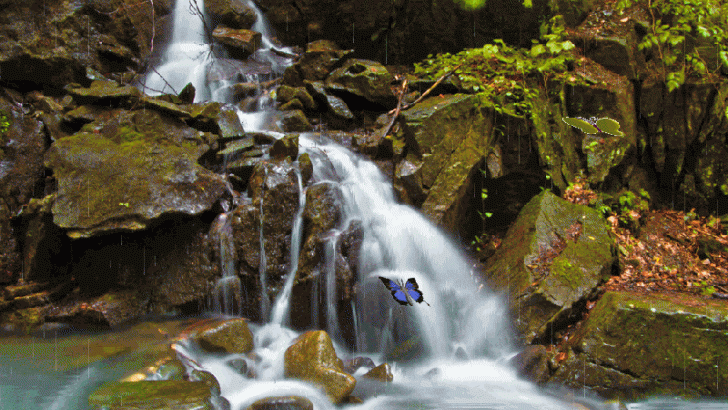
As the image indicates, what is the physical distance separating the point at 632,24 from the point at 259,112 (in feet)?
22.7

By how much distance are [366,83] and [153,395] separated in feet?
19.3

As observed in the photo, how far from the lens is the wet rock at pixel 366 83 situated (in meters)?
7.29

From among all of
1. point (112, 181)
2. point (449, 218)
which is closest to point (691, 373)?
point (449, 218)

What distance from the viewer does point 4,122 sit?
18.4 ft

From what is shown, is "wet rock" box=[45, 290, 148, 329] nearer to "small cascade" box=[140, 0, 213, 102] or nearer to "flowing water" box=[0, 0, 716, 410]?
"flowing water" box=[0, 0, 716, 410]

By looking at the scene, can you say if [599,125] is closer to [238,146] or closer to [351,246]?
[351,246]

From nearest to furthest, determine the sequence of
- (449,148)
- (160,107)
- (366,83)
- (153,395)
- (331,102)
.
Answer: (153,395) → (449,148) → (160,107) → (366,83) → (331,102)

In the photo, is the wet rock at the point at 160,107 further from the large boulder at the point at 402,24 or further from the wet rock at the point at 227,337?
the large boulder at the point at 402,24

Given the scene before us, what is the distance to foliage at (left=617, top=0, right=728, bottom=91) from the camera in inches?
247

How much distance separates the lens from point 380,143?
6.27 metres

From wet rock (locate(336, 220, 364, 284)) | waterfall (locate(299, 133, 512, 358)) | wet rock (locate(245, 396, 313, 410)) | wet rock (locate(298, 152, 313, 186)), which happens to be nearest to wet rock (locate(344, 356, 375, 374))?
waterfall (locate(299, 133, 512, 358))

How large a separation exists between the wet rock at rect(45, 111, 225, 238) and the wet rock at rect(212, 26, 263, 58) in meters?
4.87

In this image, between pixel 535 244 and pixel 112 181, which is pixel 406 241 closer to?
pixel 535 244

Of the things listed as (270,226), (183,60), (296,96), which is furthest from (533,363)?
(183,60)
